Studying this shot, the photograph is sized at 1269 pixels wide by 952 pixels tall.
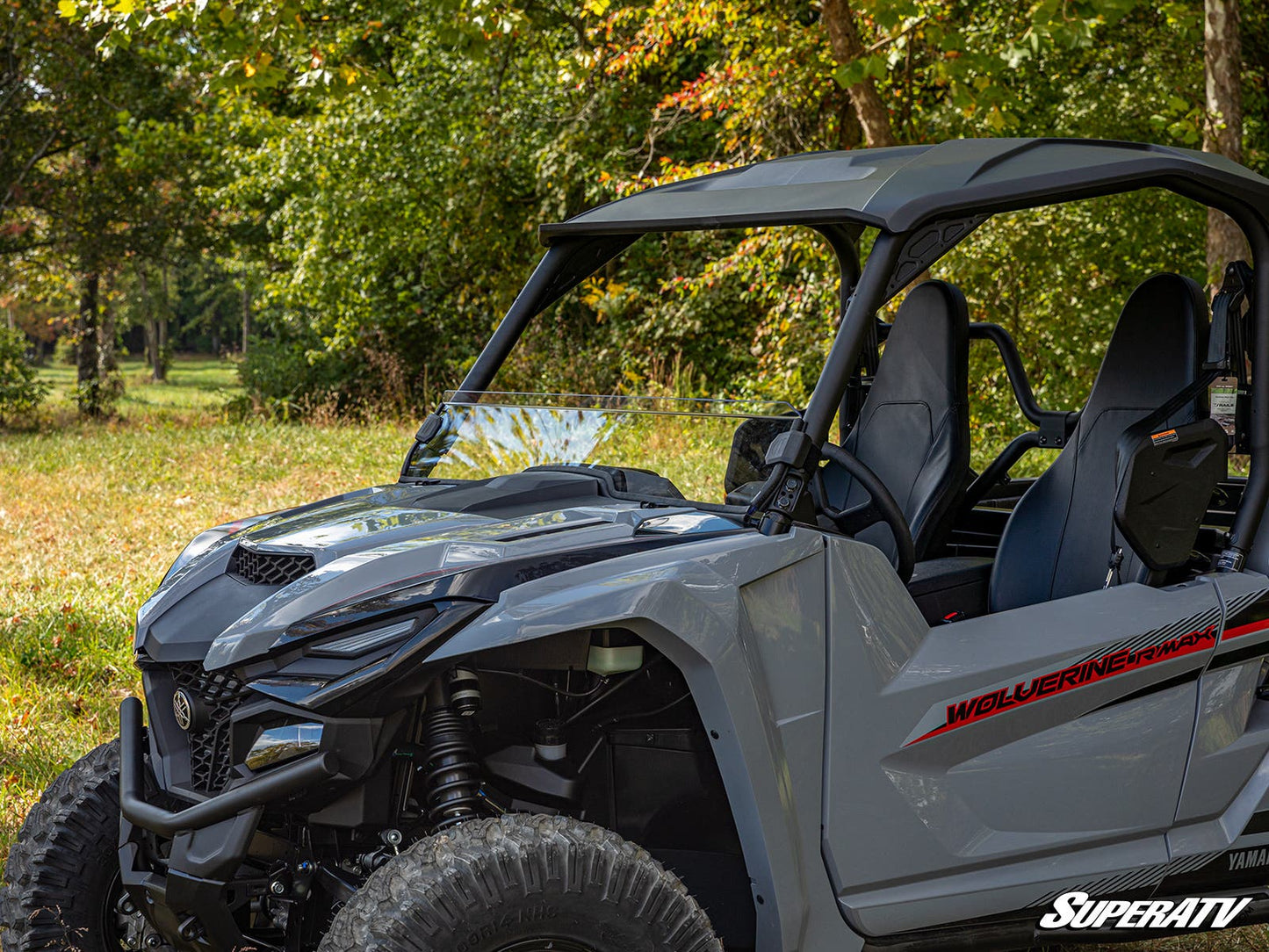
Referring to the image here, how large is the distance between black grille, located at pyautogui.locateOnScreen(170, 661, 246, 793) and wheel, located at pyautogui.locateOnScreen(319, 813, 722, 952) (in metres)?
0.40

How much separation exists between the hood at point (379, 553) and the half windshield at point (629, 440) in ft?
0.28

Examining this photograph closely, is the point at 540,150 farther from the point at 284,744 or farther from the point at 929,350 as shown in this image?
the point at 284,744

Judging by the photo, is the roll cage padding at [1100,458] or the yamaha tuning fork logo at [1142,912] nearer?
the yamaha tuning fork logo at [1142,912]

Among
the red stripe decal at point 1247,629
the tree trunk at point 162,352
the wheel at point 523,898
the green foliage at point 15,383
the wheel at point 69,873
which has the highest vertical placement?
the red stripe decal at point 1247,629

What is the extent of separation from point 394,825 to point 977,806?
1151 mm

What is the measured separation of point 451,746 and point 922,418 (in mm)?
1803

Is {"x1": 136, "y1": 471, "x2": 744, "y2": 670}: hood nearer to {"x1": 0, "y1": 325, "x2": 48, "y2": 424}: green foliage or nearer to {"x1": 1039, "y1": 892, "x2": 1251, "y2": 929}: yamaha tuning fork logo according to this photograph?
{"x1": 1039, "y1": 892, "x2": 1251, "y2": 929}: yamaha tuning fork logo

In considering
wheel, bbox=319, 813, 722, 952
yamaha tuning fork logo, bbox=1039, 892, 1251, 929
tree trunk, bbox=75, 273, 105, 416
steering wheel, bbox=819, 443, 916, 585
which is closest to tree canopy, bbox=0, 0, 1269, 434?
tree trunk, bbox=75, 273, 105, 416

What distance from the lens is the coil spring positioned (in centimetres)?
236

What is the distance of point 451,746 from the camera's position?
93.4 inches

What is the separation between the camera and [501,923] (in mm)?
2168

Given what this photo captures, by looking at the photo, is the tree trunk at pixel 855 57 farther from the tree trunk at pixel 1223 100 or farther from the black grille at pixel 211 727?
the black grille at pixel 211 727

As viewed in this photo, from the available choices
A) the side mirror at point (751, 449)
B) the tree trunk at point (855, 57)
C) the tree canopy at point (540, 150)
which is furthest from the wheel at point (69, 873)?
the tree trunk at point (855, 57)

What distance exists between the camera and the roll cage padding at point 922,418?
3.46 meters
